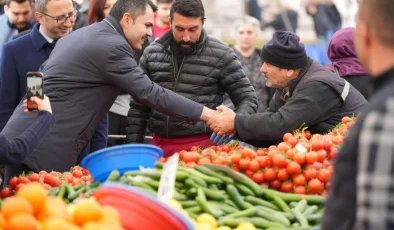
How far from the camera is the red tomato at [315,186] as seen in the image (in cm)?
450

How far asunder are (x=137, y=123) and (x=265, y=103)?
253 centimetres

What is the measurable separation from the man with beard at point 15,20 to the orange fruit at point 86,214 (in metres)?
5.82

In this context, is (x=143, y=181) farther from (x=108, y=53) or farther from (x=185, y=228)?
(x=108, y=53)

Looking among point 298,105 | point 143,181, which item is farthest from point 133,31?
point 143,181

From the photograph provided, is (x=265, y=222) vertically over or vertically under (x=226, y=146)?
over

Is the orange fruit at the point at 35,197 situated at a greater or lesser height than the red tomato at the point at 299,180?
Result: greater

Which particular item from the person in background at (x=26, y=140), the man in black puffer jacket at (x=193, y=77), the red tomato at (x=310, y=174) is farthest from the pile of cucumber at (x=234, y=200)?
the man in black puffer jacket at (x=193, y=77)

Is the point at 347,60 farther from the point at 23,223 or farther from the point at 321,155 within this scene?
the point at 23,223

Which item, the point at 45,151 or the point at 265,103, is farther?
the point at 265,103

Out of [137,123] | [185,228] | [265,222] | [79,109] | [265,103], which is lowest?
[265,103]

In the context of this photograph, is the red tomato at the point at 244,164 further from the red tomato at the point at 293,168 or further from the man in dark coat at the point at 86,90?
the man in dark coat at the point at 86,90

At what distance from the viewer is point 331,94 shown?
18.4 feet

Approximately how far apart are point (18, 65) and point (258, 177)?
115 inches

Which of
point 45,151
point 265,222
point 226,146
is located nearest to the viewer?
point 265,222
